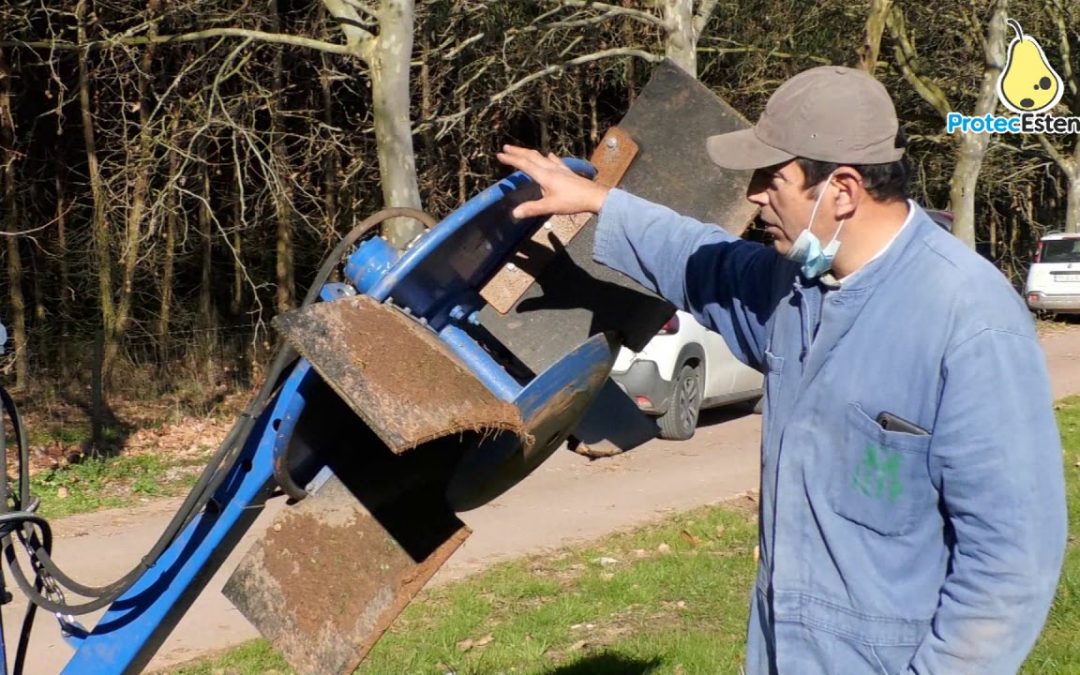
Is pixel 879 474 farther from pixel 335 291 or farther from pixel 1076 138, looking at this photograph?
pixel 1076 138

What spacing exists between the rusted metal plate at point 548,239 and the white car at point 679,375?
7464 millimetres

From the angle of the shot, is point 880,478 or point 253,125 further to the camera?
point 253,125

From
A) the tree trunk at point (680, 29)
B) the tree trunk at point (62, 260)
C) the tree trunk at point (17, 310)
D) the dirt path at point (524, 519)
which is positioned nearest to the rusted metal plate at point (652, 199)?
the dirt path at point (524, 519)

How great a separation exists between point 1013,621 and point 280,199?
12.3 metres

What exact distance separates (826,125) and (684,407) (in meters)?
9.45

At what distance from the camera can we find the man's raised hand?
2836 mm

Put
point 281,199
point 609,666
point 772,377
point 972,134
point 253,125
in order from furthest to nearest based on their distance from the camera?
point 972,134 < point 253,125 < point 281,199 < point 609,666 < point 772,377

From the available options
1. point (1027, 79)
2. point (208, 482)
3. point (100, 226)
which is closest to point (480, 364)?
point (208, 482)

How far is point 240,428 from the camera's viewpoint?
9.40ft

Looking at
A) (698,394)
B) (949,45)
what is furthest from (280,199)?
(949,45)

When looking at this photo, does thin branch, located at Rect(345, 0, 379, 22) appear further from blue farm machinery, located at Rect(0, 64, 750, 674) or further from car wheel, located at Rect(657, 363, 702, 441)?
blue farm machinery, located at Rect(0, 64, 750, 674)

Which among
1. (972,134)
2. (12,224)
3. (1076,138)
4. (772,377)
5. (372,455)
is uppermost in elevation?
(772,377)

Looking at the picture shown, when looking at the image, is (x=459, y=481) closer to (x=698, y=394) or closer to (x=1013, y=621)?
(x=1013, y=621)

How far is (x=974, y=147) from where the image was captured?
1997cm
